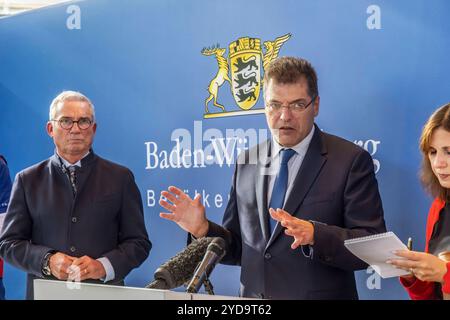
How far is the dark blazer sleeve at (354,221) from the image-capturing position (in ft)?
8.33

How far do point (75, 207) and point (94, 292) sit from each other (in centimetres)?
129

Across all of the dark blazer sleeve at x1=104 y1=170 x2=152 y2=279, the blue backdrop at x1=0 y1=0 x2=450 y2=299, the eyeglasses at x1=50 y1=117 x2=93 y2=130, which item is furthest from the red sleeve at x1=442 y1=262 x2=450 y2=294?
the eyeglasses at x1=50 y1=117 x2=93 y2=130

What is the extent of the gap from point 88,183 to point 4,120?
158 cm

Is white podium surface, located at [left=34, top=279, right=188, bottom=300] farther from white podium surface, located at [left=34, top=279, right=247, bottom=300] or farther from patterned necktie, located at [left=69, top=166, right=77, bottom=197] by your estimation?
patterned necktie, located at [left=69, top=166, right=77, bottom=197]

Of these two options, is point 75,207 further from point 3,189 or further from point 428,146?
point 428,146

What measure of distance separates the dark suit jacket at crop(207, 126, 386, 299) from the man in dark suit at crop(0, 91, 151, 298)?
0.59 meters

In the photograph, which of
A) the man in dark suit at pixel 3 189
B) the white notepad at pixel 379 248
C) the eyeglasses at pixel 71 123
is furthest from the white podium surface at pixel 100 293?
the man in dark suit at pixel 3 189

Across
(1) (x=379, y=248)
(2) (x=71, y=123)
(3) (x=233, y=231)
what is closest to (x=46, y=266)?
(2) (x=71, y=123)

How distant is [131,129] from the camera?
409 centimetres

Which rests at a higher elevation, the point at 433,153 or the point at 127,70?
the point at 127,70

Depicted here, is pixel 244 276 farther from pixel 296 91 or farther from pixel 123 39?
pixel 123 39

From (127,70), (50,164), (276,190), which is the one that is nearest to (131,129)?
(127,70)

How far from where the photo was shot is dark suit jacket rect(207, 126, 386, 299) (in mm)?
2668
